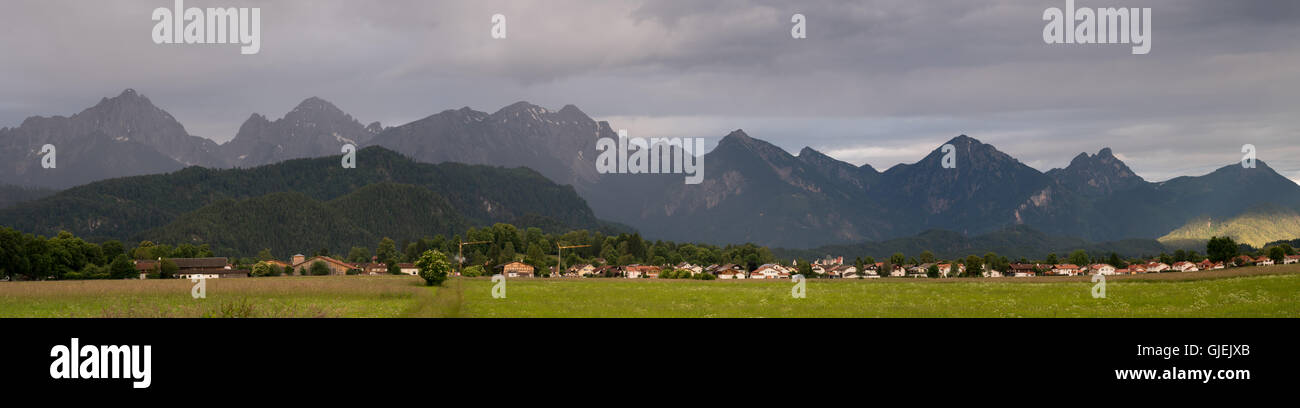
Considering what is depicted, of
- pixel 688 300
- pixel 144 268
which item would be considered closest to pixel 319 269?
pixel 144 268

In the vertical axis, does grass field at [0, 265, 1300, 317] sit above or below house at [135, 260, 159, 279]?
above

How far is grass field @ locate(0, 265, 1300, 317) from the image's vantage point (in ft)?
165

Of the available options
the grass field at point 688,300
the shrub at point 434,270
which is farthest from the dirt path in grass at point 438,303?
the shrub at point 434,270

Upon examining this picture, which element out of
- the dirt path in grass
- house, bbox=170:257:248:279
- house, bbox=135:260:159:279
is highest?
the dirt path in grass

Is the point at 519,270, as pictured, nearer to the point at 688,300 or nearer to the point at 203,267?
the point at 203,267

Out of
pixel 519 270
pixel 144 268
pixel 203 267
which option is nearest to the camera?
pixel 144 268

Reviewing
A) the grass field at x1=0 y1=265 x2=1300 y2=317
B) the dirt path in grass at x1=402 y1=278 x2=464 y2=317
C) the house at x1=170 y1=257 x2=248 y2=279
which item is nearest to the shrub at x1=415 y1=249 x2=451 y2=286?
the dirt path in grass at x1=402 y1=278 x2=464 y2=317

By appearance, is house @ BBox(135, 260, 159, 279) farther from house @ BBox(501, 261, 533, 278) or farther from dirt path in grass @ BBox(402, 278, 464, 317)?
dirt path in grass @ BBox(402, 278, 464, 317)

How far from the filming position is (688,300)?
229ft
